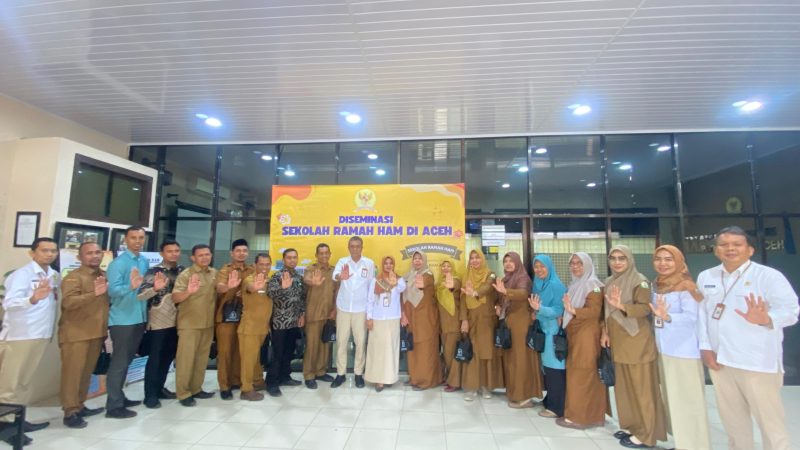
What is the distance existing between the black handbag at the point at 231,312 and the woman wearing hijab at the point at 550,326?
3.03 metres

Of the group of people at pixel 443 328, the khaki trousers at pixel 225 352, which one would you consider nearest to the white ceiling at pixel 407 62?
the group of people at pixel 443 328

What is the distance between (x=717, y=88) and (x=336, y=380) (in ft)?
17.0

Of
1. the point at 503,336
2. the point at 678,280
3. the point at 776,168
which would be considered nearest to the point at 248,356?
the point at 503,336

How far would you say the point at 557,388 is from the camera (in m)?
3.30

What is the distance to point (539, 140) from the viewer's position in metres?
4.90

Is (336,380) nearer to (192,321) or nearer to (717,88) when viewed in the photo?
(192,321)

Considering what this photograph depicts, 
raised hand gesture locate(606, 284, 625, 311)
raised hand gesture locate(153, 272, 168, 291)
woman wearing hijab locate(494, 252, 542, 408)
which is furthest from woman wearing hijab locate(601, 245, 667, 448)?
raised hand gesture locate(153, 272, 168, 291)

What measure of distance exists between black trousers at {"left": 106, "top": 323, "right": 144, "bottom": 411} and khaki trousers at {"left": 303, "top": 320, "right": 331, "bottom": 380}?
170 cm

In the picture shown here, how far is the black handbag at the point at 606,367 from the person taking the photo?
9.66 feet

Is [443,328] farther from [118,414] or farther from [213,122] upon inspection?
[213,122]

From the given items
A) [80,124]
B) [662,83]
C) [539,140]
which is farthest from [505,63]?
[80,124]

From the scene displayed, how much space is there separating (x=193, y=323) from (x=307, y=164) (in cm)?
267

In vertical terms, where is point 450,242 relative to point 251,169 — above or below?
below

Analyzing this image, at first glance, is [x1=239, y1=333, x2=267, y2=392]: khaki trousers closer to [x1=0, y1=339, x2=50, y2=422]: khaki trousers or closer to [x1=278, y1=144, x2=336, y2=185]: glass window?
[x1=0, y1=339, x2=50, y2=422]: khaki trousers
